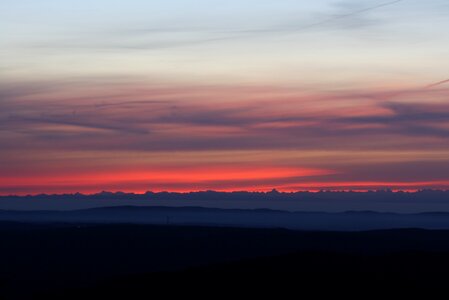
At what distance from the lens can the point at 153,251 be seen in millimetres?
97062

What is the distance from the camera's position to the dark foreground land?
4638 cm

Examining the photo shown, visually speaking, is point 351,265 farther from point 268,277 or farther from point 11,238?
point 11,238

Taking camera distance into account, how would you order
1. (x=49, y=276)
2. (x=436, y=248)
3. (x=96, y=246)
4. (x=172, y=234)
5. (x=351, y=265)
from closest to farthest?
(x=351, y=265)
(x=49, y=276)
(x=436, y=248)
(x=96, y=246)
(x=172, y=234)

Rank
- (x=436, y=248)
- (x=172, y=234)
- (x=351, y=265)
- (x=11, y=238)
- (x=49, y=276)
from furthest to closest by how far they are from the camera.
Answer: (x=172, y=234) < (x=11, y=238) < (x=436, y=248) < (x=49, y=276) < (x=351, y=265)

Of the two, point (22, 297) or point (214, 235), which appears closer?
point (22, 297)

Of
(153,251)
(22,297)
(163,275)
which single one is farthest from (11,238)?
(163,275)

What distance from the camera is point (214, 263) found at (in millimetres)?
67688

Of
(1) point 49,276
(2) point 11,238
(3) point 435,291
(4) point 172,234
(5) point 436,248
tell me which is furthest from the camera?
(4) point 172,234

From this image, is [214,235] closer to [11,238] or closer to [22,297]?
[11,238]

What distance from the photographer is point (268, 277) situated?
1892 inches

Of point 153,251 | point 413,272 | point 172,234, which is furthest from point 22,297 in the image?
point 172,234

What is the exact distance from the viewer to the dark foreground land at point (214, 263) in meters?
46.4

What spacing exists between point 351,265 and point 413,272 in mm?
3354

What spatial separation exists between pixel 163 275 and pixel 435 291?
1277cm
